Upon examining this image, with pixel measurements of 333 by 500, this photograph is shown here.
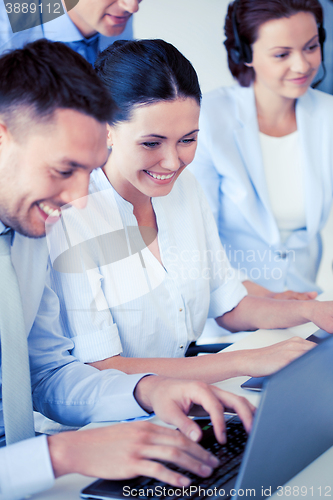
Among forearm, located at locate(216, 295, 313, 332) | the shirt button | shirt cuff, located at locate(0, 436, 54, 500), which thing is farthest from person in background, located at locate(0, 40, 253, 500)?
the shirt button

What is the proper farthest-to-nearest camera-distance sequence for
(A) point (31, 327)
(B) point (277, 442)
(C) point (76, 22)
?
(C) point (76, 22)
(A) point (31, 327)
(B) point (277, 442)

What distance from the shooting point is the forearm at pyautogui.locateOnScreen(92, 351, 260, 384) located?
1.00 meters

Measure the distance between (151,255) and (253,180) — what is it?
2.36 feet

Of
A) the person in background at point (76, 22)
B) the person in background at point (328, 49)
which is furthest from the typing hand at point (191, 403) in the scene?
the person in background at point (328, 49)

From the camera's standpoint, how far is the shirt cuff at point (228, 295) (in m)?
1.39

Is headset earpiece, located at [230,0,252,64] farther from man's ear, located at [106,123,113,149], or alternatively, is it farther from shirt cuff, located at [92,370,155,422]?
A: shirt cuff, located at [92,370,155,422]

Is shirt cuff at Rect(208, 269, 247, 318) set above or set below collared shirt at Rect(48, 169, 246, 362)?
below

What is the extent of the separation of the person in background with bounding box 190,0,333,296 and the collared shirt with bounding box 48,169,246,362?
0.43 m

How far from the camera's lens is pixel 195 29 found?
1515mm

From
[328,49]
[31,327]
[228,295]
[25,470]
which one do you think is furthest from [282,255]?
[25,470]

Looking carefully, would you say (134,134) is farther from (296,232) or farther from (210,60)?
(296,232)

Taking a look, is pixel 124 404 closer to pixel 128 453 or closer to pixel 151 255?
pixel 128 453

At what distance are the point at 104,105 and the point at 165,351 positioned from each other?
0.66m

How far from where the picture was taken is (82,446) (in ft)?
2.25
